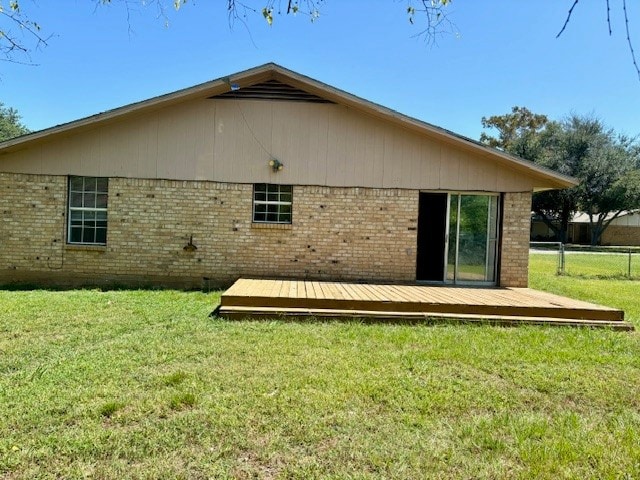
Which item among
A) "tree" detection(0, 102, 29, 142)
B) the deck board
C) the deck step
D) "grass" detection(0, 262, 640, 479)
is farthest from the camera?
"tree" detection(0, 102, 29, 142)

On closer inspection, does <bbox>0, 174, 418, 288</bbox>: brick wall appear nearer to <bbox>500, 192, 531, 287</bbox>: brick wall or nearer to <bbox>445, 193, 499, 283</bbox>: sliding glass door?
<bbox>445, 193, 499, 283</bbox>: sliding glass door

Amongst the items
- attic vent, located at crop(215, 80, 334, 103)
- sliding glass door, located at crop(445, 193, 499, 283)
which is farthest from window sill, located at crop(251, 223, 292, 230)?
sliding glass door, located at crop(445, 193, 499, 283)

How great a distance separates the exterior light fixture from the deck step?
418 cm

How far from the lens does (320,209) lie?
401 inches

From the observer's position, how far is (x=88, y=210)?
10242 millimetres

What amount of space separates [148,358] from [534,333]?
5.24 meters

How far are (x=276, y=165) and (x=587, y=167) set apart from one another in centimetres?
Result: 3581

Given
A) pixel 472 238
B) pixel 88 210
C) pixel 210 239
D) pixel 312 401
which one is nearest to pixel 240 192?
pixel 210 239

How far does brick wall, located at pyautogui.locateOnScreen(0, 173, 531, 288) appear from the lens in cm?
1014

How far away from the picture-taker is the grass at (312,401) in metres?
2.77

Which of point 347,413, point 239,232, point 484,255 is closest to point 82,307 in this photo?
point 239,232

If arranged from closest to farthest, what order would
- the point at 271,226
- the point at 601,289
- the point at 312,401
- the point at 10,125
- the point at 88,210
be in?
the point at 312,401, the point at 271,226, the point at 88,210, the point at 601,289, the point at 10,125

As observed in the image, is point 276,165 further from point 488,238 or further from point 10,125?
point 10,125

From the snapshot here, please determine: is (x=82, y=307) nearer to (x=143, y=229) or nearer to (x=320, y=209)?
(x=143, y=229)
